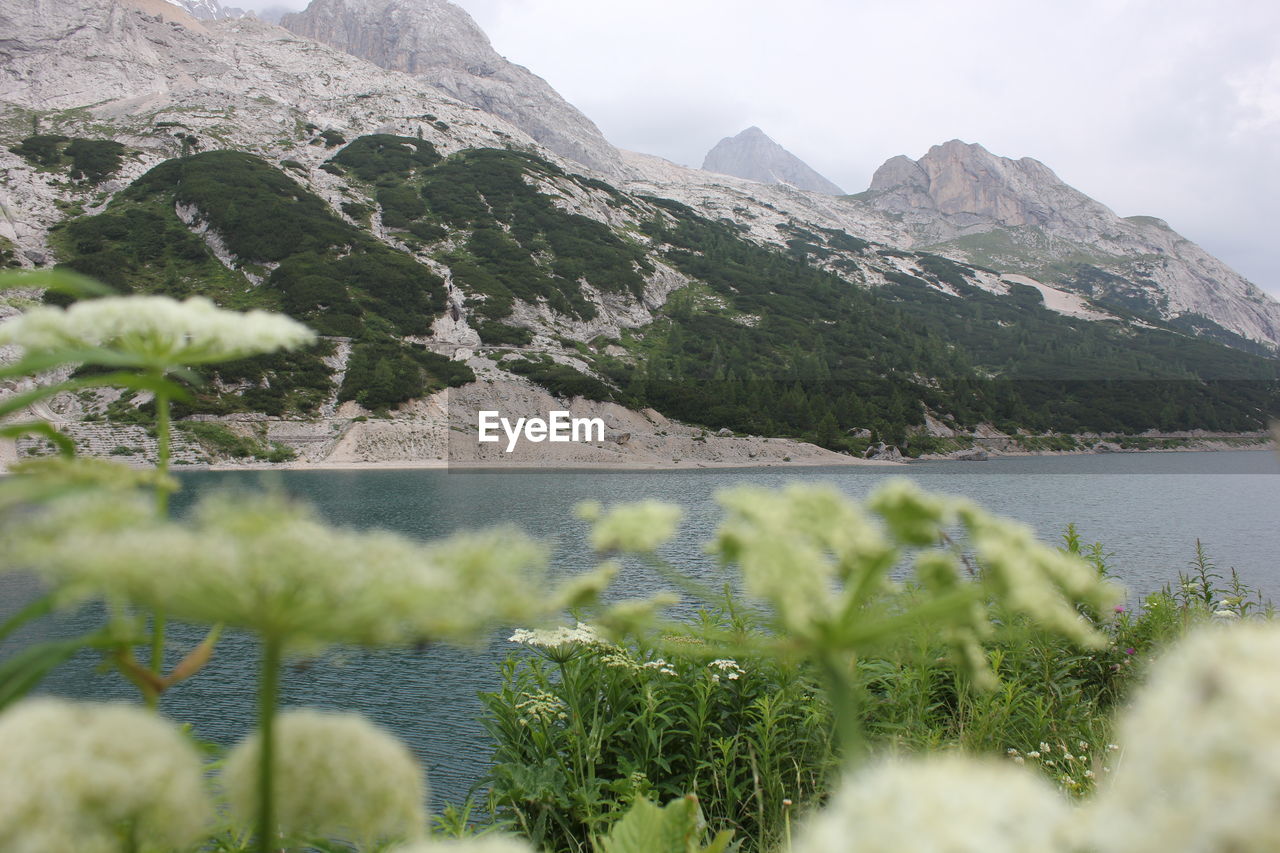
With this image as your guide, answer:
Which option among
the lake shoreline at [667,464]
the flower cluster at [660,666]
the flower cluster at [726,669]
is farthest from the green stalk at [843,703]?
the lake shoreline at [667,464]

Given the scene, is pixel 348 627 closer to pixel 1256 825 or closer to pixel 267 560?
pixel 267 560

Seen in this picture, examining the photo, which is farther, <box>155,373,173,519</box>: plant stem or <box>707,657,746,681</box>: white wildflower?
<box>707,657,746,681</box>: white wildflower

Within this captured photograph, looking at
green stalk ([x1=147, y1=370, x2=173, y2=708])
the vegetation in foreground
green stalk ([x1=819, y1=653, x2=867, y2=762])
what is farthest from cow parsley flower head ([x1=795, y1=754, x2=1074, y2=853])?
green stalk ([x1=147, y1=370, x2=173, y2=708])

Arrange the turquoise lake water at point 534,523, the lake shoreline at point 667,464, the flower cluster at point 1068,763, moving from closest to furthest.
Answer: the flower cluster at point 1068,763 → the turquoise lake water at point 534,523 → the lake shoreline at point 667,464

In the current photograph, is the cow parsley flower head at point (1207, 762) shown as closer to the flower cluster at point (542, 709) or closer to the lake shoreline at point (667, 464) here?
the flower cluster at point (542, 709)

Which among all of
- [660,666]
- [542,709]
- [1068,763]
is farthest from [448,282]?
[1068,763]

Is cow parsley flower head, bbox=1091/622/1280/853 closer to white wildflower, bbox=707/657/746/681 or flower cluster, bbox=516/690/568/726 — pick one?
flower cluster, bbox=516/690/568/726
